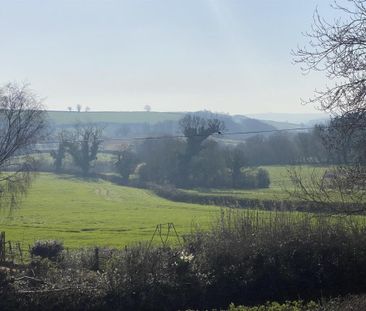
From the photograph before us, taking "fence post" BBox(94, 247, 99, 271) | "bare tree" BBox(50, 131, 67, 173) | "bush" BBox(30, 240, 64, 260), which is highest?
"bare tree" BBox(50, 131, 67, 173)

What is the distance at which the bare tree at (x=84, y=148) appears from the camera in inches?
3457

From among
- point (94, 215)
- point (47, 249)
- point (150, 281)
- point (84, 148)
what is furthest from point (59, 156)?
point (150, 281)

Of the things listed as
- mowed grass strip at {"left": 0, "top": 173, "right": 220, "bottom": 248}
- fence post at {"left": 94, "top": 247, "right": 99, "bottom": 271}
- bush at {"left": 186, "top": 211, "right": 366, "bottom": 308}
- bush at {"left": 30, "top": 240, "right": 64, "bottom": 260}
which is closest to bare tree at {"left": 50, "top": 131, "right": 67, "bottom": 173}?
mowed grass strip at {"left": 0, "top": 173, "right": 220, "bottom": 248}

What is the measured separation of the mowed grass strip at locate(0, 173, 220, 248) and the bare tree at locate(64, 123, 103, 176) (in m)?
9.17

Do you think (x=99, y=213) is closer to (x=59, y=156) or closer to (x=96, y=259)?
(x=96, y=259)

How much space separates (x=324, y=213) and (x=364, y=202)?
2.16 meters

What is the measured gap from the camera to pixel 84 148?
3506 inches

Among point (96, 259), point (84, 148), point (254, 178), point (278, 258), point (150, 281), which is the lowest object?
point (96, 259)

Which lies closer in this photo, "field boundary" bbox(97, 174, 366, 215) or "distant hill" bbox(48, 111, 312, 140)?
"field boundary" bbox(97, 174, 366, 215)

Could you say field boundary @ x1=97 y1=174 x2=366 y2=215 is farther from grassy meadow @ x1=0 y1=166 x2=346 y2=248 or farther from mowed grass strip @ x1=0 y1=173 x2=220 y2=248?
mowed grass strip @ x1=0 y1=173 x2=220 y2=248

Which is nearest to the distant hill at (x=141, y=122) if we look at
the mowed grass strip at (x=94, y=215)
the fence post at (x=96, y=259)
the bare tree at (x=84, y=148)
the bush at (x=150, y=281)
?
the bare tree at (x=84, y=148)

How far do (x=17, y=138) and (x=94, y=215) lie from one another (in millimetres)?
15833

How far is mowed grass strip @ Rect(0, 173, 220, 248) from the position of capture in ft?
119

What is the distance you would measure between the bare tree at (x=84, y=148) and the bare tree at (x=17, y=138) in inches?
1856
